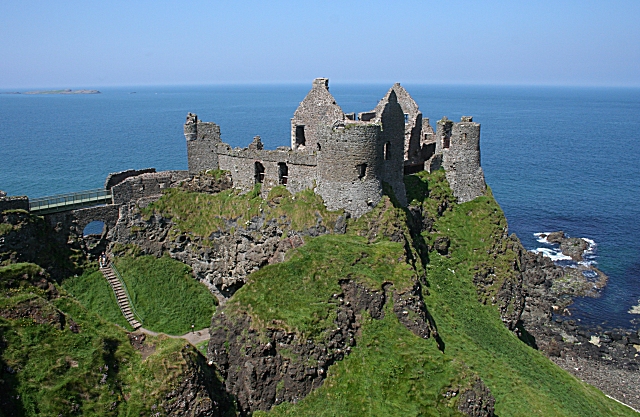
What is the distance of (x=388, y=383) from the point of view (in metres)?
24.9

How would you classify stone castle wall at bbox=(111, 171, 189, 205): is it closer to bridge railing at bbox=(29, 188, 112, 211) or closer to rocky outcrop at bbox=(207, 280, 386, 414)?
bridge railing at bbox=(29, 188, 112, 211)

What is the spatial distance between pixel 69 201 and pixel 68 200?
0.37 ft

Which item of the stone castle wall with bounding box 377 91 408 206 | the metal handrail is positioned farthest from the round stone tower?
the metal handrail

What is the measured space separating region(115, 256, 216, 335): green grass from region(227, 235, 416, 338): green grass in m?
8.94

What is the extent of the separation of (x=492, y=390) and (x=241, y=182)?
21.7m

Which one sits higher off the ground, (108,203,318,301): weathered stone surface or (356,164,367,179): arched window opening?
(356,164,367,179): arched window opening

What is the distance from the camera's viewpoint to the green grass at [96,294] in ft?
113

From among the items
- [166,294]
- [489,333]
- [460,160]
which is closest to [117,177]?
[166,294]

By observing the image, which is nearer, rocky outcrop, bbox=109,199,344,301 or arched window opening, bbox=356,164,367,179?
arched window opening, bbox=356,164,367,179

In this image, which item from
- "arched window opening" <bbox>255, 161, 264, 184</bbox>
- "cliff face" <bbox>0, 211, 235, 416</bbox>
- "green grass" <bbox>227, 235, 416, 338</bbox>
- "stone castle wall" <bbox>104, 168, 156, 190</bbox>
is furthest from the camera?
"stone castle wall" <bbox>104, 168, 156, 190</bbox>

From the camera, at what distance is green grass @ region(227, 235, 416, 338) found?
26.2 meters

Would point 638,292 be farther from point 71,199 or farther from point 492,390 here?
point 71,199

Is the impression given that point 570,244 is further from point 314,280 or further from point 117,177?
point 117,177

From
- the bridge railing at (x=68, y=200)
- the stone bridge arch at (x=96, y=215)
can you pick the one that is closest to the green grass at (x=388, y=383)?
the stone bridge arch at (x=96, y=215)
